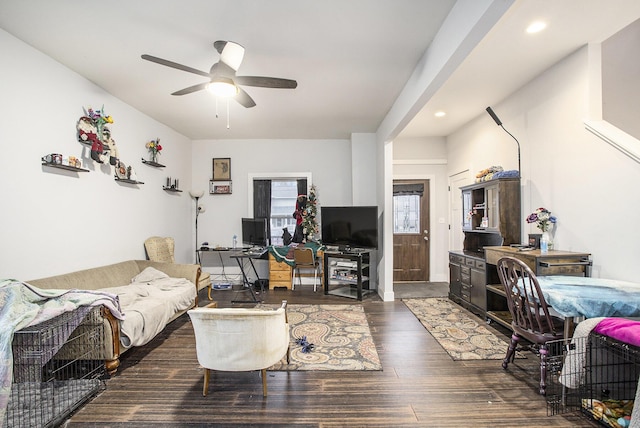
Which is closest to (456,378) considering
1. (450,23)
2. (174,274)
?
(450,23)

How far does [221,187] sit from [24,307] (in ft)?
13.0

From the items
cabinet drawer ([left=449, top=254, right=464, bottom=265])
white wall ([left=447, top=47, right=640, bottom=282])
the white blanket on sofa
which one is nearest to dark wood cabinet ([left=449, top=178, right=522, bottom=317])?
cabinet drawer ([left=449, top=254, right=464, bottom=265])

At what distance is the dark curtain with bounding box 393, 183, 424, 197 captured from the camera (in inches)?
243

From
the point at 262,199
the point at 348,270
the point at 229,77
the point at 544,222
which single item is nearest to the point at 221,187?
the point at 262,199

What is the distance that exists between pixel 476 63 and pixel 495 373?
301 cm

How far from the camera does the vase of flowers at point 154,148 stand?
4508 millimetres

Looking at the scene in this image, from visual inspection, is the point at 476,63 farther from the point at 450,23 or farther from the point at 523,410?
the point at 523,410

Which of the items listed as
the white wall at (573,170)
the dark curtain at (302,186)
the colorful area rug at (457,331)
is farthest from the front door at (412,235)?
the white wall at (573,170)

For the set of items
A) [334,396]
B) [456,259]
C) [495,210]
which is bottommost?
[334,396]

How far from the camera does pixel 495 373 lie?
255 centimetres

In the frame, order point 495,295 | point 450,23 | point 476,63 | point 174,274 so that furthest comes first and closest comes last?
point 174,274 < point 495,295 < point 476,63 < point 450,23

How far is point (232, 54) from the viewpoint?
254 cm

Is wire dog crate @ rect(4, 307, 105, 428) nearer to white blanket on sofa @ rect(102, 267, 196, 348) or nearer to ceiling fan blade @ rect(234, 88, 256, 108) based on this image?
white blanket on sofa @ rect(102, 267, 196, 348)

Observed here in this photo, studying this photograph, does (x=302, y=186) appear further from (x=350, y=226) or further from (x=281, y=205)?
(x=350, y=226)
